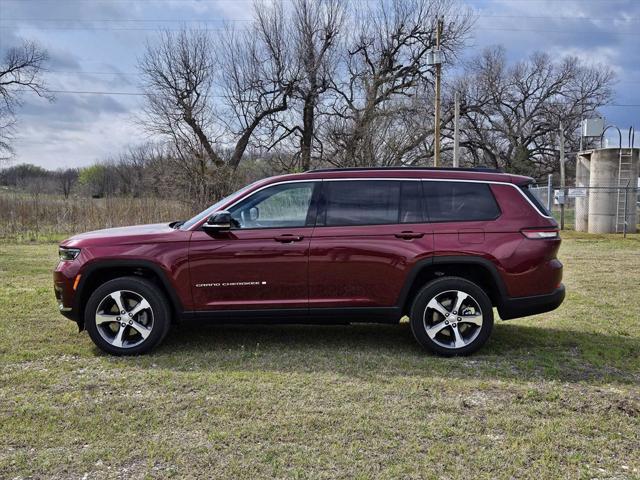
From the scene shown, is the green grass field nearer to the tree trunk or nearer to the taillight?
the taillight

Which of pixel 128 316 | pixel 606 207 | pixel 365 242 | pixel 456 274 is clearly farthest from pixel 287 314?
pixel 606 207

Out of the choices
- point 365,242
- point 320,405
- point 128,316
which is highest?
point 365,242

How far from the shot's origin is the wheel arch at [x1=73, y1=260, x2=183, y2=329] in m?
4.98

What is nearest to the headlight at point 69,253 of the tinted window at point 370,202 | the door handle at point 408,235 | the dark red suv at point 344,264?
the dark red suv at point 344,264

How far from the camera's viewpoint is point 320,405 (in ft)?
12.7

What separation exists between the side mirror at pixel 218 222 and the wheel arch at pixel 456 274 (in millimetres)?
1757

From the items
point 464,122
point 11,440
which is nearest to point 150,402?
point 11,440

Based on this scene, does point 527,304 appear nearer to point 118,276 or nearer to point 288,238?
point 288,238

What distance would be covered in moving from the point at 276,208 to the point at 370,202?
91 cm

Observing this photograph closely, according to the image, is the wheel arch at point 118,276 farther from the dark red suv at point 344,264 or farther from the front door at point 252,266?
the front door at point 252,266

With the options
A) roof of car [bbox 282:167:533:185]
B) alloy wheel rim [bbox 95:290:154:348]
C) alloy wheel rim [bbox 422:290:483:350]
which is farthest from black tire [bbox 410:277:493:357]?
alloy wheel rim [bbox 95:290:154:348]

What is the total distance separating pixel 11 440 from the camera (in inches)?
131

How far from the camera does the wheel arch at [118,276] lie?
196 inches

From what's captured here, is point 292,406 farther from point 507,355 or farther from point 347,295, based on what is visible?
point 507,355
